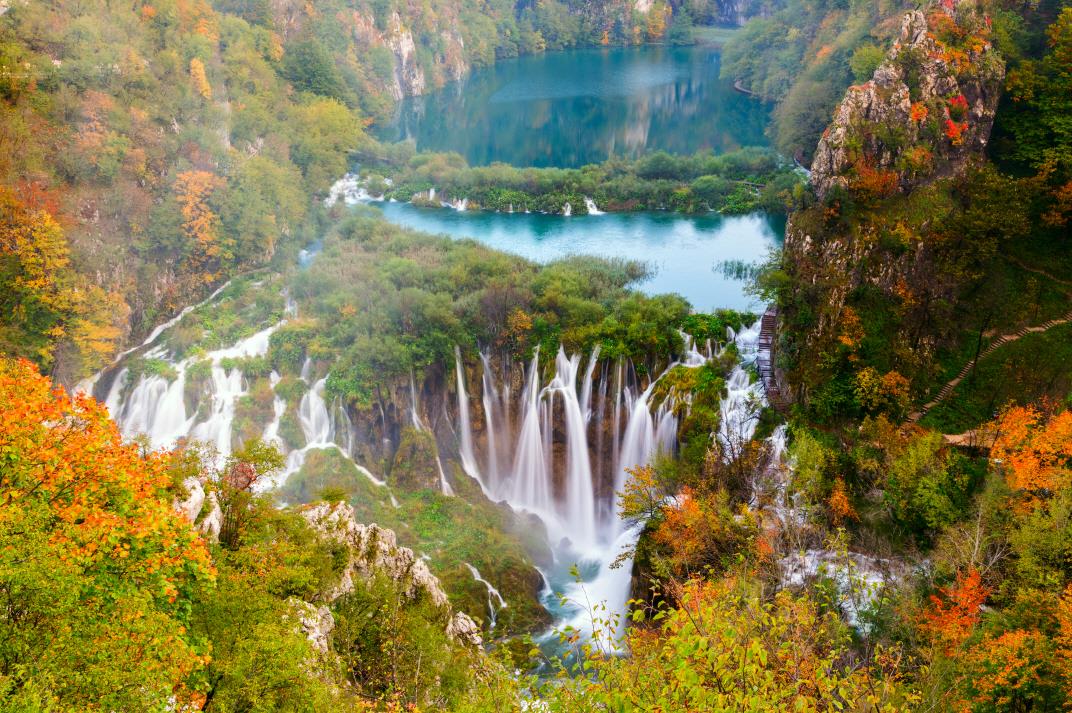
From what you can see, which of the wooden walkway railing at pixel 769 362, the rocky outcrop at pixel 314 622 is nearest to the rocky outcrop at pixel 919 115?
the wooden walkway railing at pixel 769 362

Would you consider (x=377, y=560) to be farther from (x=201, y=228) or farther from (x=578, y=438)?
(x=201, y=228)

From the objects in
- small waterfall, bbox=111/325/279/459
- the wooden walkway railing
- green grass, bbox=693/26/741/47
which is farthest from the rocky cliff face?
green grass, bbox=693/26/741/47

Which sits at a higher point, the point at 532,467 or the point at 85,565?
the point at 85,565

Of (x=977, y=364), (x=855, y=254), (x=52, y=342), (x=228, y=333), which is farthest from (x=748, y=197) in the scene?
(x=52, y=342)

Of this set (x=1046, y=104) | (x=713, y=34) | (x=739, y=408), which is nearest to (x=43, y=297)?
(x=739, y=408)

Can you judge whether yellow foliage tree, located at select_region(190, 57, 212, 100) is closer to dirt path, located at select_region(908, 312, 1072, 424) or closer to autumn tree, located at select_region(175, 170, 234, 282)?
autumn tree, located at select_region(175, 170, 234, 282)

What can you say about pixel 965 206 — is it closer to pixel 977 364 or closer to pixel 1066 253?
pixel 1066 253
